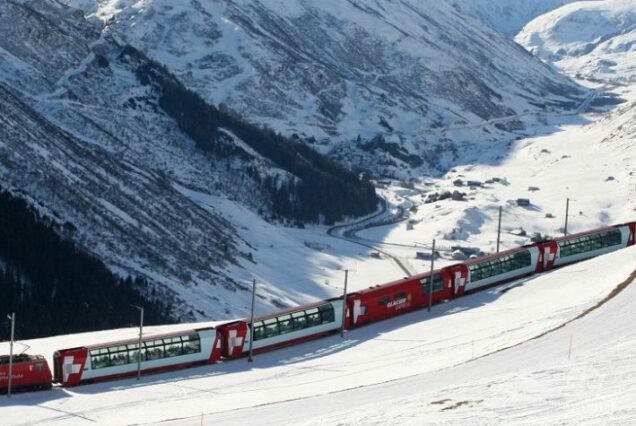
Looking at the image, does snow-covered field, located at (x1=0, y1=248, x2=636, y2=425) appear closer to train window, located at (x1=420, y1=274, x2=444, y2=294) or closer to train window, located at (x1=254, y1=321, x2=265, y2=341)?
train window, located at (x1=254, y1=321, x2=265, y2=341)

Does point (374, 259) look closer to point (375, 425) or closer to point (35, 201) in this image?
point (35, 201)

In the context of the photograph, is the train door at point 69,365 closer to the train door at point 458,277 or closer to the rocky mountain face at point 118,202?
the train door at point 458,277

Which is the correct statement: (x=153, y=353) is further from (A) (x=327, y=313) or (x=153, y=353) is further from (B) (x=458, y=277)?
(B) (x=458, y=277)

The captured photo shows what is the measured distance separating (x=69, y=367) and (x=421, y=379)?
19.7 metres

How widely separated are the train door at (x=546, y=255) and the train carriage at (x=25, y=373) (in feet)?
151

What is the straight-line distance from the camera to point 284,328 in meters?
68.4

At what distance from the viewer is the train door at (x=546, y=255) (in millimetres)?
88500

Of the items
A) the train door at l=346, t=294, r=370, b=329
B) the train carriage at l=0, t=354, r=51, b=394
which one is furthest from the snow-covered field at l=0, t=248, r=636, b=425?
the train carriage at l=0, t=354, r=51, b=394

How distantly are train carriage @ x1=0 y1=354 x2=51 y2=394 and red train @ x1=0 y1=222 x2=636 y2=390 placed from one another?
14 centimetres

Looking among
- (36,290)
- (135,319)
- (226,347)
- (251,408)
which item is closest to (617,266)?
(226,347)

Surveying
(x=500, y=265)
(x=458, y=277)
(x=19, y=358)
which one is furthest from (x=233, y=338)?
(x=500, y=265)

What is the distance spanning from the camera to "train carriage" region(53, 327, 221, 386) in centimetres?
5866

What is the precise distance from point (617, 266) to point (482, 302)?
12450mm

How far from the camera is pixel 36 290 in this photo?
113m
